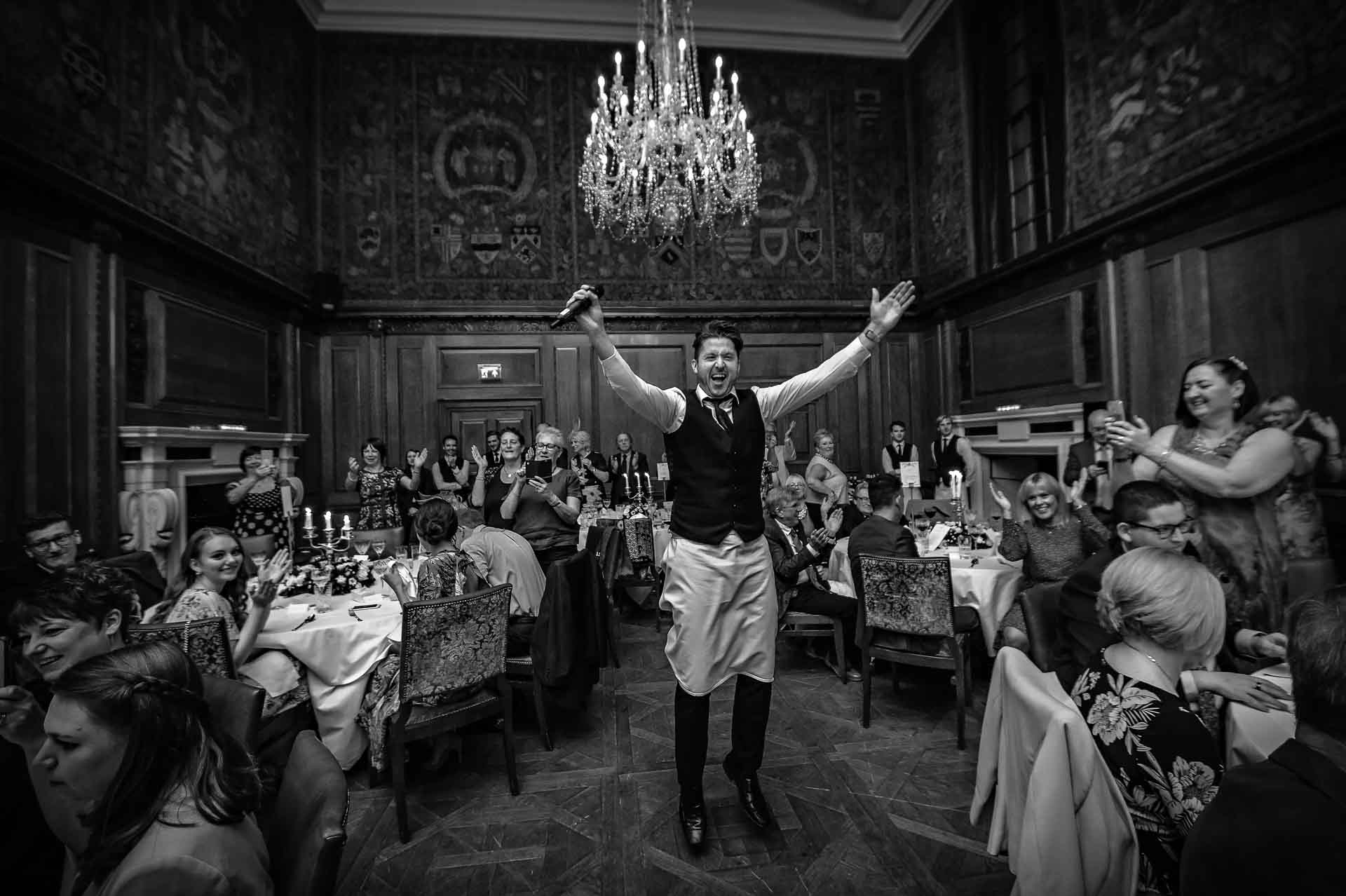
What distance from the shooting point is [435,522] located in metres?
2.58

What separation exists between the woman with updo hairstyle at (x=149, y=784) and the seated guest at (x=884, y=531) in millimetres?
2851

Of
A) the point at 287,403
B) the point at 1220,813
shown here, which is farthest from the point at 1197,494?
the point at 287,403

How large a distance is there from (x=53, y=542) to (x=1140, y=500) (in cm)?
482

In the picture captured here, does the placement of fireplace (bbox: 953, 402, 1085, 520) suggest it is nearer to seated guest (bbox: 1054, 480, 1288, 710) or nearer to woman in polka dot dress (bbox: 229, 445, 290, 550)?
seated guest (bbox: 1054, 480, 1288, 710)

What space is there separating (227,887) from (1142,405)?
6533mm

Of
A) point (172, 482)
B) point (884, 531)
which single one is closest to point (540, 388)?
point (172, 482)

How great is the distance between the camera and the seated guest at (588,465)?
6.06 meters

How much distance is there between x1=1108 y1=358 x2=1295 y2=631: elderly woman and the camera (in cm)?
202

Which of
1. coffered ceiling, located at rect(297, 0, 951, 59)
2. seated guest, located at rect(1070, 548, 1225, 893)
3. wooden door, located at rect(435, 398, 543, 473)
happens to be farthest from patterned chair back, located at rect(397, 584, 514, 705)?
coffered ceiling, located at rect(297, 0, 951, 59)

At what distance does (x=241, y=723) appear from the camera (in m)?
1.47

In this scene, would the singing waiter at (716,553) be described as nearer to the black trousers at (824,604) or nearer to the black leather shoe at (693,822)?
the black leather shoe at (693,822)

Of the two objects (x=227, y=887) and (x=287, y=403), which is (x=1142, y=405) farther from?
(x=287, y=403)

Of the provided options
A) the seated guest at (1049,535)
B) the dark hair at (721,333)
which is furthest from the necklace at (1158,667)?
the seated guest at (1049,535)

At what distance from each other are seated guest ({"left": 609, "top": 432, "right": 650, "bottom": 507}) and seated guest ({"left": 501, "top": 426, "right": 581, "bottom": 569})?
2836 millimetres
